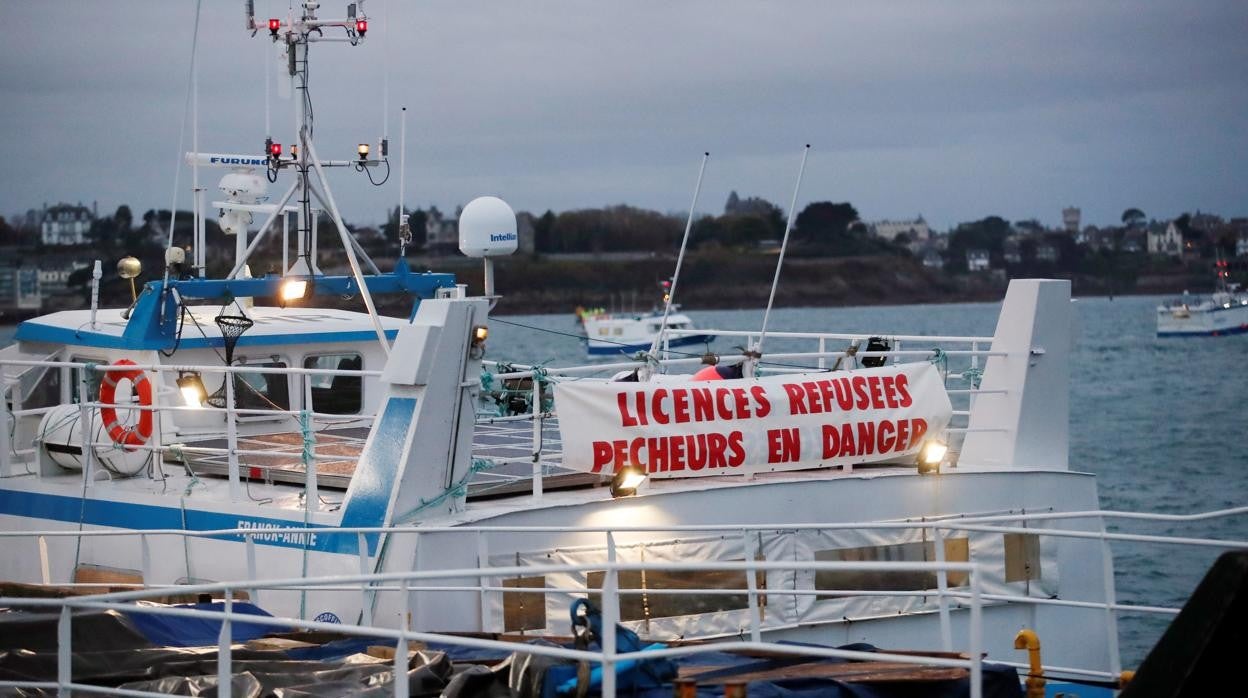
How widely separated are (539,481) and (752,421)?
2061 mm

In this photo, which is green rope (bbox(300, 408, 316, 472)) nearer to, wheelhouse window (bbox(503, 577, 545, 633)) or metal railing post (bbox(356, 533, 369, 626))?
metal railing post (bbox(356, 533, 369, 626))

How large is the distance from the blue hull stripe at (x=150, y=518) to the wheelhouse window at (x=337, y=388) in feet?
10.4

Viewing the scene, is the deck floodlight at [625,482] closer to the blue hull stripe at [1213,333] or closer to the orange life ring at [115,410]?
the orange life ring at [115,410]

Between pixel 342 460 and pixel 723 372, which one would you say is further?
pixel 723 372

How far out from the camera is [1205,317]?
4658 inches

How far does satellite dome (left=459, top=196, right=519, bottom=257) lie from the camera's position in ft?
44.2

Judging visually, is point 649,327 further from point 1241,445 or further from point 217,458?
point 217,458

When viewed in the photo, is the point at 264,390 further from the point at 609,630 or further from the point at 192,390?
the point at 609,630

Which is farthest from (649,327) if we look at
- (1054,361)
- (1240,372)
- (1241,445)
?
(1054,361)

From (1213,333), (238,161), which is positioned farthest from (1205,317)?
(238,161)

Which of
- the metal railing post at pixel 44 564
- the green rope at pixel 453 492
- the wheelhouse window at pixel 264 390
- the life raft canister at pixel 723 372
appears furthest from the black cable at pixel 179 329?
the life raft canister at pixel 723 372

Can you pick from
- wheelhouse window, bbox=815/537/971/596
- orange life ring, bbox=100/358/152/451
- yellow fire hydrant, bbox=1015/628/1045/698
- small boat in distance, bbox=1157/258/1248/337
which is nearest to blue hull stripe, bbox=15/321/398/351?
orange life ring, bbox=100/358/152/451

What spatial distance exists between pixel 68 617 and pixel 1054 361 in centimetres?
982

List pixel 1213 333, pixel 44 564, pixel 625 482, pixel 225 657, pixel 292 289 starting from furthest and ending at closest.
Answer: pixel 1213 333, pixel 292 289, pixel 44 564, pixel 625 482, pixel 225 657
